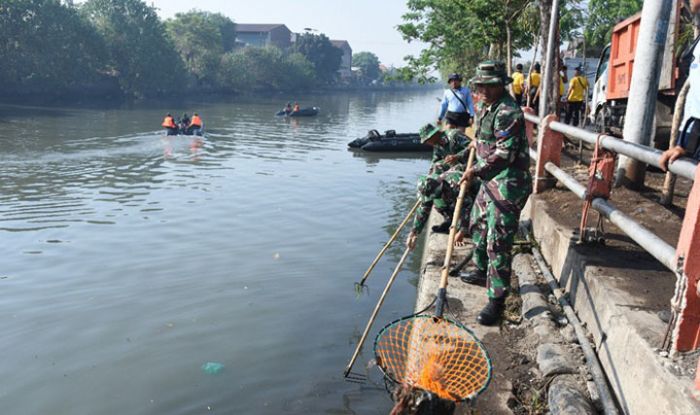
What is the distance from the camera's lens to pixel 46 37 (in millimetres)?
48031

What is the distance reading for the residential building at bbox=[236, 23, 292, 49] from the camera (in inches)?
4267

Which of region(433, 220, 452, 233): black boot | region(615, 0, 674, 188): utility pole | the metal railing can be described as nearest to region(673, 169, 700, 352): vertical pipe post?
the metal railing

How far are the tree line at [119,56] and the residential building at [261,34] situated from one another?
2339cm

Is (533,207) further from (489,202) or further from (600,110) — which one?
(600,110)

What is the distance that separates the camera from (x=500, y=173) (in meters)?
4.21

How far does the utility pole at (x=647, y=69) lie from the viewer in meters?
5.39

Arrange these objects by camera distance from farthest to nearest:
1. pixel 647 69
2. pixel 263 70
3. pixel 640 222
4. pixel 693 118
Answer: pixel 263 70 < pixel 647 69 < pixel 640 222 < pixel 693 118

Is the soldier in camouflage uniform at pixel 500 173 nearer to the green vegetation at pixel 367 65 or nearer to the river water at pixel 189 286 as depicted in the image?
the river water at pixel 189 286

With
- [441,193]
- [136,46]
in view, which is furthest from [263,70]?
[441,193]

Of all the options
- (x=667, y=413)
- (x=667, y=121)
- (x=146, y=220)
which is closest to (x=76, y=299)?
(x=146, y=220)

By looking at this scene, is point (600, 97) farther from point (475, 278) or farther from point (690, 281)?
point (690, 281)

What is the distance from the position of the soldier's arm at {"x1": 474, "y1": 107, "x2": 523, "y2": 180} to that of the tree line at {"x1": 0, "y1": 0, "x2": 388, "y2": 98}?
50127mm

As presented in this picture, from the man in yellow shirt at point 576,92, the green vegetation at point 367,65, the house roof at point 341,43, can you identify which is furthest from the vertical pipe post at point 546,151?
the house roof at point 341,43

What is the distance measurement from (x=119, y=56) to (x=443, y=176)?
58.3 metres
